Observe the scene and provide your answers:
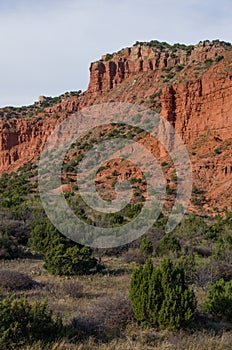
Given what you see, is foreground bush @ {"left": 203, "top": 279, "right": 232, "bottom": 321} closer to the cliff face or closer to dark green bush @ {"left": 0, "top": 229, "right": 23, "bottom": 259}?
dark green bush @ {"left": 0, "top": 229, "right": 23, "bottom": 259}

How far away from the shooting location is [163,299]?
824 cm

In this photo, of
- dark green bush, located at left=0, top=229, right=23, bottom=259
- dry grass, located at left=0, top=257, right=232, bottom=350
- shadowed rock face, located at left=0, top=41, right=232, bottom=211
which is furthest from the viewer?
shadowed rock face, located at left=0, top=41, right=232, bottom=211

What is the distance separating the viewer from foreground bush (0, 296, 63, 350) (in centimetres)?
662

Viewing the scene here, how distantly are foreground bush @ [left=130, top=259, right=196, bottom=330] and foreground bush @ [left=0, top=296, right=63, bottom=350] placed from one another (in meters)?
1.81

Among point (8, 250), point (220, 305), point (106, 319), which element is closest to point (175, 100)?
point (8, 250)

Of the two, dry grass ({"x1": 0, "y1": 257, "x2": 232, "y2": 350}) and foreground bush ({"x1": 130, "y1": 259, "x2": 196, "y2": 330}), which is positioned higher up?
foreground bush ({"x1": 130, "y1": 259, "x2": 196, "y2": 330})

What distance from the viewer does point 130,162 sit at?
4688 cm

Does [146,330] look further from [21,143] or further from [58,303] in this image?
[21,143]

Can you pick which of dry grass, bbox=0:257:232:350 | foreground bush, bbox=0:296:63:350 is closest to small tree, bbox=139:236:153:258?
dry grass, bbox=0:257:232:350

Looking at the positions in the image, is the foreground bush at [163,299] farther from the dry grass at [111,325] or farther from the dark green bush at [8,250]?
the dark green bush at [8,250]

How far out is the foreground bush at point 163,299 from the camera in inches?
314

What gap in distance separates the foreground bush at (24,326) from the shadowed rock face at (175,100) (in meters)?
29.9

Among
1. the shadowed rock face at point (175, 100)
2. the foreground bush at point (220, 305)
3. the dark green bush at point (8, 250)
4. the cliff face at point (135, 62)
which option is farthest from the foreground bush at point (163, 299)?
the cliff face at point (135, 62)

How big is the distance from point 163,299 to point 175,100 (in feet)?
140
